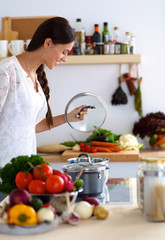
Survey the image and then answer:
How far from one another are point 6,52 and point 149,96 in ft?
4.53

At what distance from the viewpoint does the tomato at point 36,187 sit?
1251 millimetres

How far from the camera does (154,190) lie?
125 cm

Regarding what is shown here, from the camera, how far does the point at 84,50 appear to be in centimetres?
377

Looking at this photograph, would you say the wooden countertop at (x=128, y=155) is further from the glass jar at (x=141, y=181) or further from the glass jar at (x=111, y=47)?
the glass jar at (x=141, y=181)

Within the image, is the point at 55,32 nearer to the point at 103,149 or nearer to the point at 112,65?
the point at 103,149

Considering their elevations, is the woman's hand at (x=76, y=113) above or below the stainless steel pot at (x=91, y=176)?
above

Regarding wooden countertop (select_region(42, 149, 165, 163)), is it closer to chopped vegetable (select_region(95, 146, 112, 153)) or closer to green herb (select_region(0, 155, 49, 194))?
chopped vegetable (select_region(95, 146, 112, 153))

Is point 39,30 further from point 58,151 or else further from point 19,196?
point 58,151

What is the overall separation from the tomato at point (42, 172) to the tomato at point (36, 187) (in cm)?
4

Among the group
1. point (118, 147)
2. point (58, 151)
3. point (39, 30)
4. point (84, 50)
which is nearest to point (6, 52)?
point (84, 50)

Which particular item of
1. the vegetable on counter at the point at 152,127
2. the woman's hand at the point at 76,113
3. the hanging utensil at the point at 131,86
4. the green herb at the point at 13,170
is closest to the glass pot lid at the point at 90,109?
the woman's hand at the point at 76,113

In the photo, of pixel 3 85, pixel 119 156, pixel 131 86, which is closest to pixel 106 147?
pixel 119 156

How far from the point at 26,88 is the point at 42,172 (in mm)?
738

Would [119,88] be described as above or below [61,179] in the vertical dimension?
above
